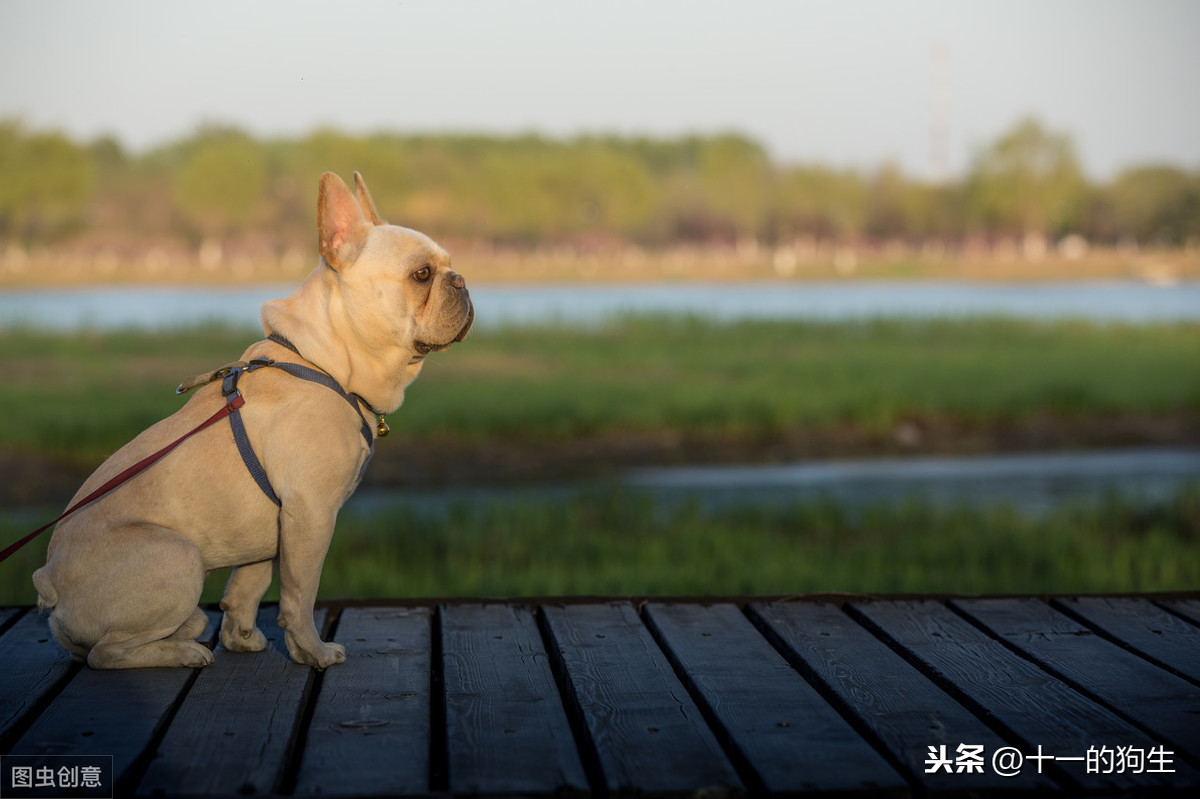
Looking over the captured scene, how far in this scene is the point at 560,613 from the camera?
12.6 feet

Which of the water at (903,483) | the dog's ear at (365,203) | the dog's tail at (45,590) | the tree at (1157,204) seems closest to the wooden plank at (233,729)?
the dog's tail at (45,590)

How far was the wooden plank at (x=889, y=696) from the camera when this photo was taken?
98.2 inches

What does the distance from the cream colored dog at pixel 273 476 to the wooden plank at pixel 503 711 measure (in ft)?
1.48

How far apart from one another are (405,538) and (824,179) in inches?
1902

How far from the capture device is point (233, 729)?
2721 millimetres

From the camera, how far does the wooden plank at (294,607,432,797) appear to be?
2459 mm

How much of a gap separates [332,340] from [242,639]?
0.94 m

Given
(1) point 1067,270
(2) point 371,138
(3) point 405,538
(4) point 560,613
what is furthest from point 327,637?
(1) point 1067,270

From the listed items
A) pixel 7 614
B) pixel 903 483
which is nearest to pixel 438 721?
pixel 7 614

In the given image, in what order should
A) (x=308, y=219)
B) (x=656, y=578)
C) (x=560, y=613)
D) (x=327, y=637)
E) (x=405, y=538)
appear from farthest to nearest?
(x=308, y=219)
(x=405, y=538)
(x=656, y=578)
(x=560, y=613)
(x=327, y=637)

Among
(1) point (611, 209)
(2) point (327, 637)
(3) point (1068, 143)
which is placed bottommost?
(2) point (327, 637)

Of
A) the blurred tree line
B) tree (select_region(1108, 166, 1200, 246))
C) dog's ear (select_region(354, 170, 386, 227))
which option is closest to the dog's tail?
dog's ear (select_region(354, 170, 386, 227))

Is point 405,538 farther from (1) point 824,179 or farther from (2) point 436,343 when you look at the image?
(1) point 824,179

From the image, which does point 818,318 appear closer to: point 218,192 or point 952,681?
point 952,681
